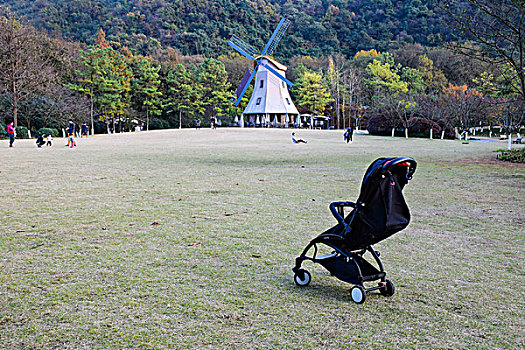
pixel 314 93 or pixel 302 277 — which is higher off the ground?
pixel 314 93

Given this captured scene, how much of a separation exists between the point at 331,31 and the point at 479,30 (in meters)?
75.2

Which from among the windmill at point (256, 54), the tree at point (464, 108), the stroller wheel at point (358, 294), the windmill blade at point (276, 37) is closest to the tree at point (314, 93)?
the windmill at point (256, 54)

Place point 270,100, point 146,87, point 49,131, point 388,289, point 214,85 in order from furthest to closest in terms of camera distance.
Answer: point 214,85, point 270,100, point 146,87, point 49,131, point 388,289

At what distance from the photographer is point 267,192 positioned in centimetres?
840

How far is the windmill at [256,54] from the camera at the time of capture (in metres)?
56.1

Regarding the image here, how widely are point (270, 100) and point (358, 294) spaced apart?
2205 inches

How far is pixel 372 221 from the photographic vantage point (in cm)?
326

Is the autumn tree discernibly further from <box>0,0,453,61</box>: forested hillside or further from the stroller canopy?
the stroller canopy

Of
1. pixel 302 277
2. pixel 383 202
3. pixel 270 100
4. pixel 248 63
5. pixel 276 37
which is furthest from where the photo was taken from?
pixel 248 63

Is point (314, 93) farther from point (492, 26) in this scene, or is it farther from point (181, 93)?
point (492, 26)

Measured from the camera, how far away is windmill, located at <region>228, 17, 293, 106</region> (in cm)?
5609

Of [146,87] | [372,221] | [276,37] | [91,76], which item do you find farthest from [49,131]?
[372,221]

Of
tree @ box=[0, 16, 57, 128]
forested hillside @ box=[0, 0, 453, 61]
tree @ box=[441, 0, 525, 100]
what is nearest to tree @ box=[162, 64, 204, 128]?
tree @ box=[0, 16, 57, 128]

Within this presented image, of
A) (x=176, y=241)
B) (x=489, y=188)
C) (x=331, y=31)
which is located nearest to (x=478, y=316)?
(x=176, y=241)
